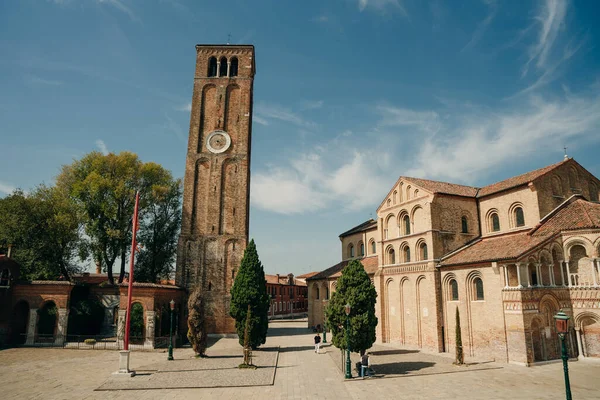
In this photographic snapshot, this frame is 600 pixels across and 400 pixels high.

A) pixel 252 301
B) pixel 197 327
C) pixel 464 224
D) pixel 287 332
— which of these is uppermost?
pixel 464 224

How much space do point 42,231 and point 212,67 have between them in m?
23.8

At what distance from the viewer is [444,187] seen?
105ft

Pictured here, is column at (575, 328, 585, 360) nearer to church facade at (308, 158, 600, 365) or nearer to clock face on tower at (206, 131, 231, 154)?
church facade at (308, 158, 600, 365)

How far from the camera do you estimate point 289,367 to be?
22.4 metres

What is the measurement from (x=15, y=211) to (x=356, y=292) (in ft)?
97.2

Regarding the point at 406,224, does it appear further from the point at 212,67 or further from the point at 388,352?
the point at 212,67

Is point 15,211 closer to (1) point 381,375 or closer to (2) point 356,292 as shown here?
(2) point 356,292

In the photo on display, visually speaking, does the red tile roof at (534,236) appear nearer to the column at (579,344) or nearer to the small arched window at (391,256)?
the small arched window at (391,256)

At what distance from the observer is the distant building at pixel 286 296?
69.9m

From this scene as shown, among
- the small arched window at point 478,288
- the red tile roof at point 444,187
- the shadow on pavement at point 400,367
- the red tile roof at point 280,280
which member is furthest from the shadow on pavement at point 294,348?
the red tile roof at point 280,280

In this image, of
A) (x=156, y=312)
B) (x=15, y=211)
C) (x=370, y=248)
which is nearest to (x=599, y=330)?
(x=370, y=248)

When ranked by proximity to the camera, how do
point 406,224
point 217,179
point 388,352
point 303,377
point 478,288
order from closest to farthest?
point 303,377, point 478,288, point 388,352, point 406,224, point 217,179

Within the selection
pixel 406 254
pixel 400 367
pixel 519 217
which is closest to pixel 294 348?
pixel 400 367

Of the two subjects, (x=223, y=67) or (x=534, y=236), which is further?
(x=223, y=67)
